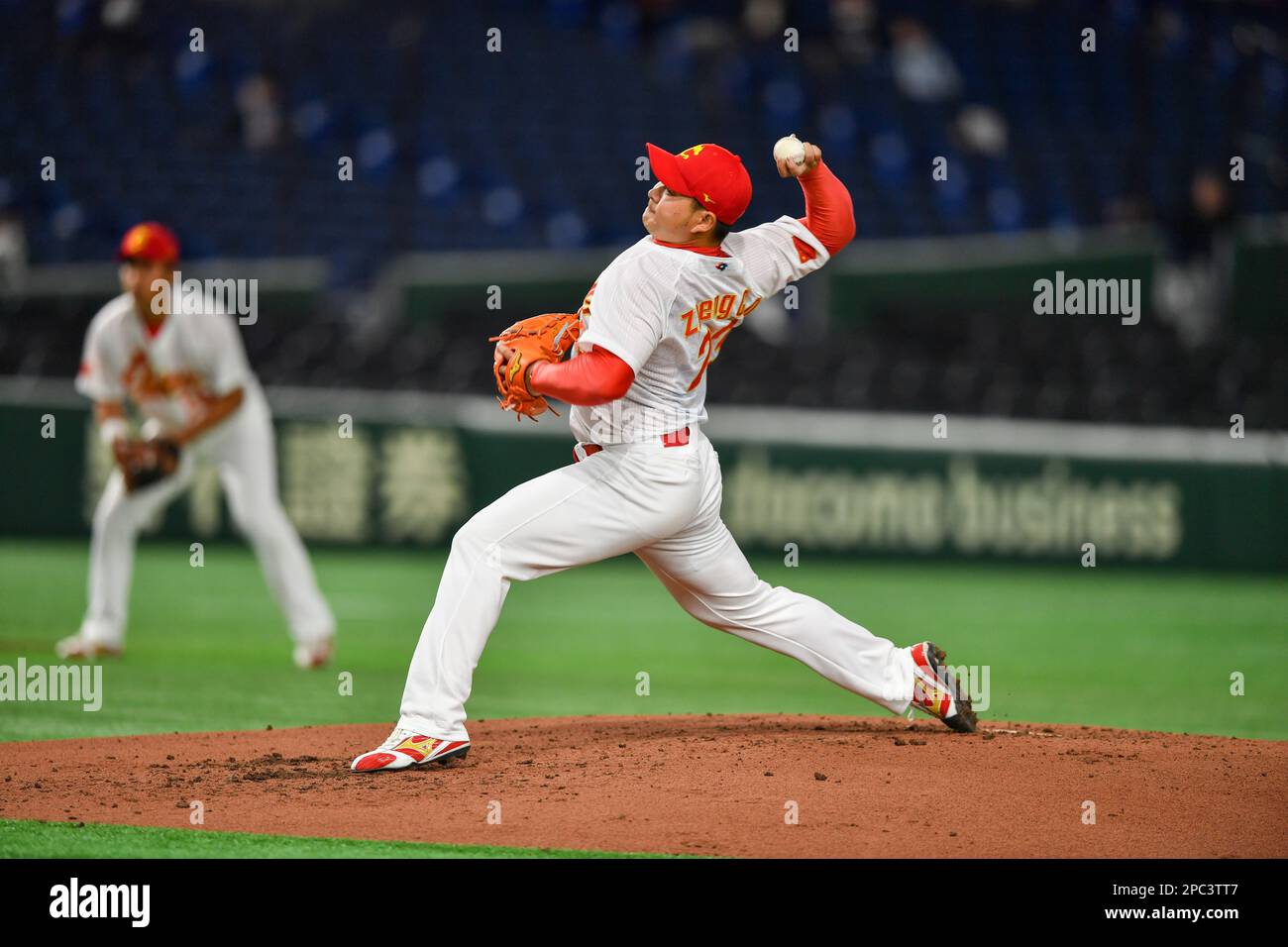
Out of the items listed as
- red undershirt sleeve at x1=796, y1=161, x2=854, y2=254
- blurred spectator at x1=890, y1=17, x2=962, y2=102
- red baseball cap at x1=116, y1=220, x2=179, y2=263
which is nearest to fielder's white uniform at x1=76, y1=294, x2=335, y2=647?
red baseball cap at x1=116, y1=220, x2=179, y2=263

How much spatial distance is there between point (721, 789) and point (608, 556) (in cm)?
85

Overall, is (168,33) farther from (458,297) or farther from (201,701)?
(201,701)

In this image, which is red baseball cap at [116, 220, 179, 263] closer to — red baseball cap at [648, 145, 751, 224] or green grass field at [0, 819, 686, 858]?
red baseball cap at [648, 145, 751, 224]

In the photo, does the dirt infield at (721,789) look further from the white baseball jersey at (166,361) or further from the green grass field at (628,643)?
the white baseball jersey at (166,361)

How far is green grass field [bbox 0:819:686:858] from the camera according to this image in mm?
4168

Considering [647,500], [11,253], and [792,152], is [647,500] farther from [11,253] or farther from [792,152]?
[11,253]

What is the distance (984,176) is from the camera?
21.0m

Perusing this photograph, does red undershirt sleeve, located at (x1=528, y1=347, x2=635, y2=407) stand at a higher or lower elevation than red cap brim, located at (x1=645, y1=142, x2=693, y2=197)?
lower

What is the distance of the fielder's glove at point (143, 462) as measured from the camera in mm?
8719

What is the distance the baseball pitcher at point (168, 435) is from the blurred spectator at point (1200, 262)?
1205 centimetres

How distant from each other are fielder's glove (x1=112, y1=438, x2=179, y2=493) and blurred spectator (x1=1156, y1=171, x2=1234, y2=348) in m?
12.4

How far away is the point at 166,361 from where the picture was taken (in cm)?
896

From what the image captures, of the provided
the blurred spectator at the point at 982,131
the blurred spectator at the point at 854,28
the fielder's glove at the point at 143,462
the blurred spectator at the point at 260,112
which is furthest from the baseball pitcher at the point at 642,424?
the blurred spectator at the point at 854,28

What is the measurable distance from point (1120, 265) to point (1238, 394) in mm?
4179
